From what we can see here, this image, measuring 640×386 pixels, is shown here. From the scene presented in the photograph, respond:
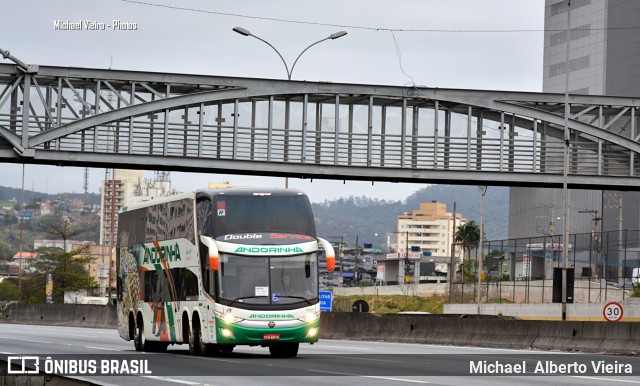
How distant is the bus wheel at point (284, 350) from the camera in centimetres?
2686

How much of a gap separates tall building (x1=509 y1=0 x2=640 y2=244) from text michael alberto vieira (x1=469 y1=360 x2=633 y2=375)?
11019cm

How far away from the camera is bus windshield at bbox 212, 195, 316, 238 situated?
2645cm

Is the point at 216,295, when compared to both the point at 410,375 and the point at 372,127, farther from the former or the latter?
the point at 372,127

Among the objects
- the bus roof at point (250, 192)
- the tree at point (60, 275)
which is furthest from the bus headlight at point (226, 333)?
the tree at point (60, 275)

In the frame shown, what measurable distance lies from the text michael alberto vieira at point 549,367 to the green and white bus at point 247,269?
4.03 metres

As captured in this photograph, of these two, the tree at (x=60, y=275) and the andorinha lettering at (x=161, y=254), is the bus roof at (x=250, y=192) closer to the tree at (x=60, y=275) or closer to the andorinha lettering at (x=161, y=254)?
the andorinha lettering at (x=161, y=254)

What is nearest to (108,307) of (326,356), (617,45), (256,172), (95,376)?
(256,172)

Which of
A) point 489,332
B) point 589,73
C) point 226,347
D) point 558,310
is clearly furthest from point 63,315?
point 589,73

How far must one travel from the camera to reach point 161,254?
98.4ft

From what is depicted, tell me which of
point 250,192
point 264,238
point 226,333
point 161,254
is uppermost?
point 250,192

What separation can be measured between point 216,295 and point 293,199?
8.81ft

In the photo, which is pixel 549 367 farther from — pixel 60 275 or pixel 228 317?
pixel 60 275

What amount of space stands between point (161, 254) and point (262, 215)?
13.8 feet

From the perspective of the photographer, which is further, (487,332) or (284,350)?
(487,332)
